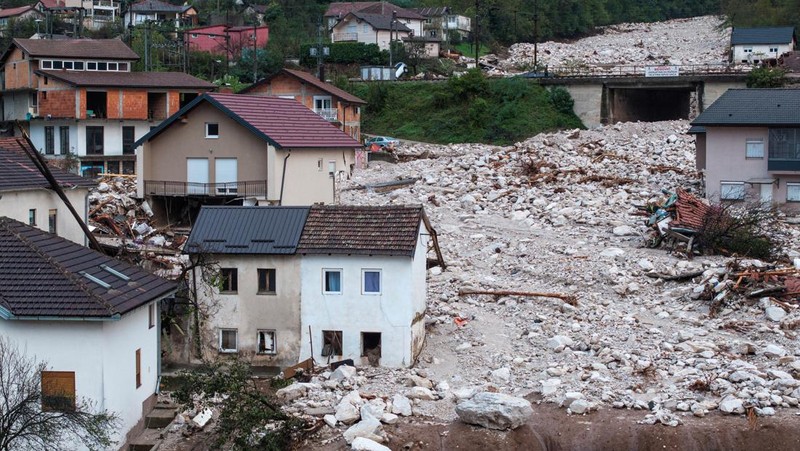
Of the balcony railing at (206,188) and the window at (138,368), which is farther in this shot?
the balcony railing at (206,188)

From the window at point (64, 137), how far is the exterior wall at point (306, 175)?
1448 centimetres

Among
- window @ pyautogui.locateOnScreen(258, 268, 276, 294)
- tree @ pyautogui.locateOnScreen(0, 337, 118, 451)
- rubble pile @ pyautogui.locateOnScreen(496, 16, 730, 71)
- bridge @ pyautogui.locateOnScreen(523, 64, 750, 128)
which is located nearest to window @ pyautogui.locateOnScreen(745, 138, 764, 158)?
bridge @ pyautogui.locateOnScreen(523, 64, 750, 128)

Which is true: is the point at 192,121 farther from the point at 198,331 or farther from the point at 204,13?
the point at 204,13

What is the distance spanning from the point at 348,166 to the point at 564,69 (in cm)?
3466

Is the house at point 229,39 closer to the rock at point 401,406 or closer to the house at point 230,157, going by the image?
the house at point 230,157

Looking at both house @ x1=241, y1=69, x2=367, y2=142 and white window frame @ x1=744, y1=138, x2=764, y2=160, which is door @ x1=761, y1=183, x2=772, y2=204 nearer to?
white window frame @ x1=744, y1=138, x2=764, y2=160

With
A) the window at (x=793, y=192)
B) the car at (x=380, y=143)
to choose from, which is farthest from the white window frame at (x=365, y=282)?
the car at (x=380, y=143)

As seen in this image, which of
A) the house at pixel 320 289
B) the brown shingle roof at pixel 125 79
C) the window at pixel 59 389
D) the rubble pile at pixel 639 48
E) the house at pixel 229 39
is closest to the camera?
the window at pixel 59 389

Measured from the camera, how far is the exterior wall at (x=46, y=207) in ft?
98.3

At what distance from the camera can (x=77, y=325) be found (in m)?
23.0

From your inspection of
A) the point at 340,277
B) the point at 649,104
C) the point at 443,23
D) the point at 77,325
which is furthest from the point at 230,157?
the point at 443,23

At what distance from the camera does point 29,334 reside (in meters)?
23.0

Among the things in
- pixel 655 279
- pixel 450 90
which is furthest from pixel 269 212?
pixel 450 90

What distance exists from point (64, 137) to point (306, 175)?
15403 mm
